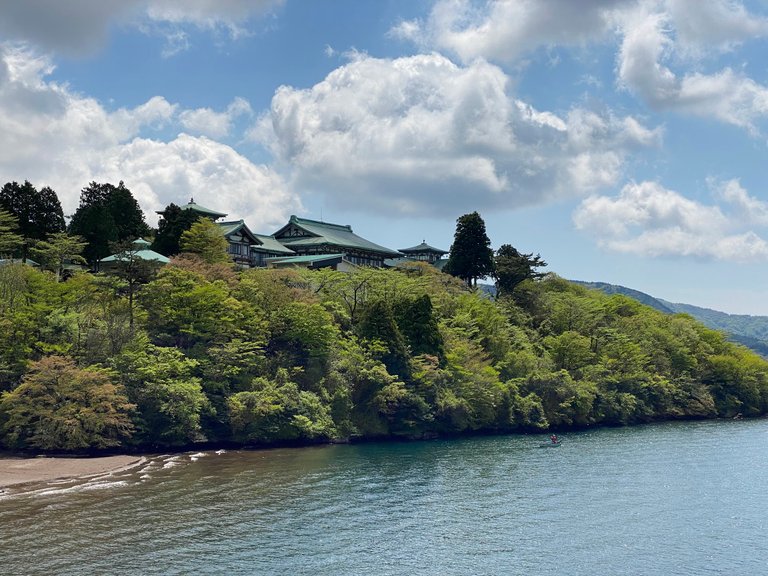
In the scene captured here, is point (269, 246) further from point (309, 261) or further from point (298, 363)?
point (298, 363)

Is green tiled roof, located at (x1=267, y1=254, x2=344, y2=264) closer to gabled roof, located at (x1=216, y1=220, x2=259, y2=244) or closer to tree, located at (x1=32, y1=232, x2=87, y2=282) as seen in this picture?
gabled roof, located at (x1=216, y1=220, x2=259, y2=244)

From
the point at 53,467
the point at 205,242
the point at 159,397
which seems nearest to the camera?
the point at 53,467

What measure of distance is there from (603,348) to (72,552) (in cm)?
6868

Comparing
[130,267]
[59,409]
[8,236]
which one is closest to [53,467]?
[59,409]

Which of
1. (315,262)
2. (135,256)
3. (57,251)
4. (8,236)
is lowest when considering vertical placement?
(135,256)

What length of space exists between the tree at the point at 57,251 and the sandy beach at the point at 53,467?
72.3 feet

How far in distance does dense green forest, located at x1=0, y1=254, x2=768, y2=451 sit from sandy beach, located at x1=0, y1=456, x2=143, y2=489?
1.71 meters

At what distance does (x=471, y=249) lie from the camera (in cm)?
9306

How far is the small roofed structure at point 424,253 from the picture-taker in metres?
112

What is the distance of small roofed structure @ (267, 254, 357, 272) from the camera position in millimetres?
86125

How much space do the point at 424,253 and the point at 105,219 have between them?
52.0 m

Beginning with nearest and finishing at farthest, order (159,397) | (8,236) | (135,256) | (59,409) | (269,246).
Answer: (59,409) → (159,397) → (135,256) → (8,236) → (269,246)

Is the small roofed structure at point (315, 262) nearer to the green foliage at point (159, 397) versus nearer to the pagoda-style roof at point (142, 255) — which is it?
the pagoda-style roof at point (142, 255)

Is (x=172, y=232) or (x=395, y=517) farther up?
(x=172, y=232)
